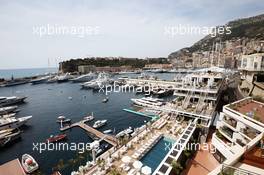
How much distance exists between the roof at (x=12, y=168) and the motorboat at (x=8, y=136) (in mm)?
7179

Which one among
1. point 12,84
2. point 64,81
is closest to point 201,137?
point 64,81

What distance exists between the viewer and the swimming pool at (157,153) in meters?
16.5

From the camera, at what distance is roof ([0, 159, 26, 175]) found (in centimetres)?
1911

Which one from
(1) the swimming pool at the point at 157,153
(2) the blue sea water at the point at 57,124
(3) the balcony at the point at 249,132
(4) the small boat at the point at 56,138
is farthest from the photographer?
(4) the small boat at the point at 56,138

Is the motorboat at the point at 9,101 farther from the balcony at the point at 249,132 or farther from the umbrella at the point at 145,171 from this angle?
the balcony at the point at 249,132

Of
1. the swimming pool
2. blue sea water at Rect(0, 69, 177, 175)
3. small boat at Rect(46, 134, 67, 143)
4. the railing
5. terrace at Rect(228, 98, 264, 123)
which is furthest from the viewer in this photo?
small boat at Rect(46, 134, 67, 143)

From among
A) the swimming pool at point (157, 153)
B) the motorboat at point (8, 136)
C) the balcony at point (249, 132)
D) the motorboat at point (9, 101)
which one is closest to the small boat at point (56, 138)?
the motorboat at point (8, 136)

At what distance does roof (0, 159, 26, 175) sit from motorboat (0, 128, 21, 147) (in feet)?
23.6

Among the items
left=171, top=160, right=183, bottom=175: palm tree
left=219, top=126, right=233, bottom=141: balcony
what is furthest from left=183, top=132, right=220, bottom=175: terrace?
left=219, top=126, right=233, bottom=141: balcony

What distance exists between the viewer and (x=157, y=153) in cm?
1812

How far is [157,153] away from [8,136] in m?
25.6

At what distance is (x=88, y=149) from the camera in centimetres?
2339

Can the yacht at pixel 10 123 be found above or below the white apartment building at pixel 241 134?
below

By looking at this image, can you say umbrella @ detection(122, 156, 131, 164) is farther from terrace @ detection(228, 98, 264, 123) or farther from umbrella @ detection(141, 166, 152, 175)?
terrace @ detection(228, 98, 264, 123)
